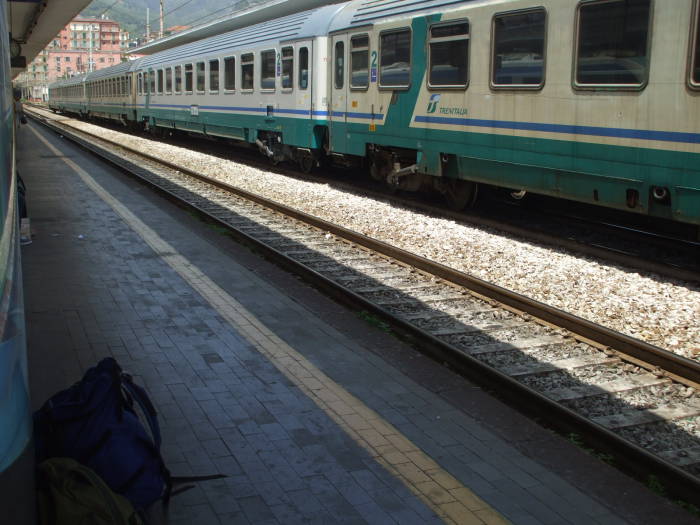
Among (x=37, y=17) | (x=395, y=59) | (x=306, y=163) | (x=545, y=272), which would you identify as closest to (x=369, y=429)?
(x=545, y=272)

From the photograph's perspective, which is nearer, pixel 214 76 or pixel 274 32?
pixel 274 32

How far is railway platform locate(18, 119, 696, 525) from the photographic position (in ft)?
11.9

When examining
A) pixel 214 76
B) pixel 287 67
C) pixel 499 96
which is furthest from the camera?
pixel 214 76

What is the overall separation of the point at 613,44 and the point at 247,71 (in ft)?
41.9

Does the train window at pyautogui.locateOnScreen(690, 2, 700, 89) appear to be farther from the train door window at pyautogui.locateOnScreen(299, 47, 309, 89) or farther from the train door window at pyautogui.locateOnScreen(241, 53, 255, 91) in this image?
the train door window at pyautogui.locateOnScreen(241, 53, 255, 91)

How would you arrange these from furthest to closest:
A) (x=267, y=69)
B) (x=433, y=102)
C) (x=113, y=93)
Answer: (x=113, y=93), (x=267, y=69), (x=433, y=102)

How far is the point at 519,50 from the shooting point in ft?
31.8

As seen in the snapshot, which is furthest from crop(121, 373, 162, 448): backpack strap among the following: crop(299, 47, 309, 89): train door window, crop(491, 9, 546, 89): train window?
crop(299, 47, 309, 89): train door window

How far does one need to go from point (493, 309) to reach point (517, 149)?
3.66 m

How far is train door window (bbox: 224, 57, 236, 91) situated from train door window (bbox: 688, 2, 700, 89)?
14786 mm

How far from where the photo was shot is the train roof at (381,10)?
1128cm

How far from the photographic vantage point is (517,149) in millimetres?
9898

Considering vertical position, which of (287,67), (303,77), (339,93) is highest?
(287,67)

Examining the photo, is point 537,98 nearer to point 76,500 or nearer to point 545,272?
point 545,272
